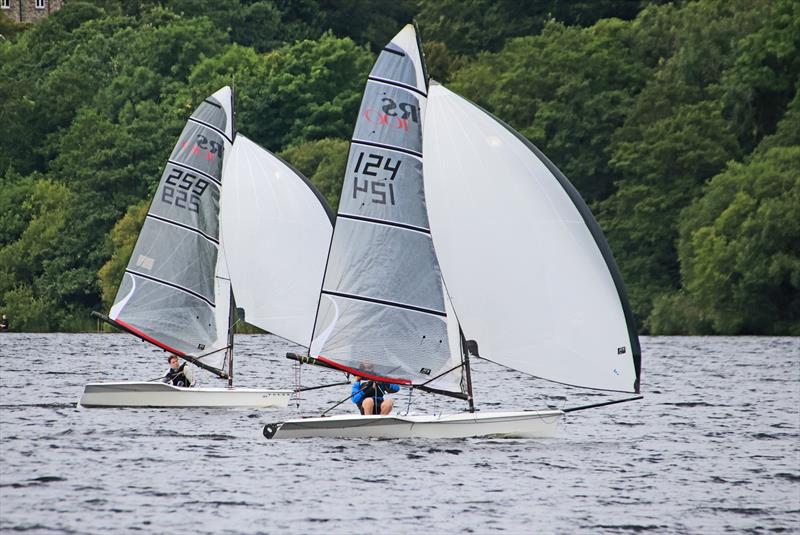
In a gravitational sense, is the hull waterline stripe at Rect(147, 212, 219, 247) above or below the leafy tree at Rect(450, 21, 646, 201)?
below

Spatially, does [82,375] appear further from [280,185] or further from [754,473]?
[754,473]

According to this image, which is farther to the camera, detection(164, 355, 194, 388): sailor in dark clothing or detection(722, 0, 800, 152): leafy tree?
detection(722, 0, 800, 152): leafy tree

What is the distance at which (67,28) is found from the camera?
130625 mm

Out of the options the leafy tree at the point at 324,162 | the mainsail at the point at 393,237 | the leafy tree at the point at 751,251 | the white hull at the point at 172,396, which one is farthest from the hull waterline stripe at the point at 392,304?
the leafy tree at the point at 324,162

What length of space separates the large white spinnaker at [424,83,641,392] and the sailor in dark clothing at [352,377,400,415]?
2.12m

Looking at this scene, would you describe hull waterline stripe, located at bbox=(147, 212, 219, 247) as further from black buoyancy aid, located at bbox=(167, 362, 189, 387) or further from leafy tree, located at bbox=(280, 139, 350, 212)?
leafy tree, located at bbox=(280, 139, 350, 212)

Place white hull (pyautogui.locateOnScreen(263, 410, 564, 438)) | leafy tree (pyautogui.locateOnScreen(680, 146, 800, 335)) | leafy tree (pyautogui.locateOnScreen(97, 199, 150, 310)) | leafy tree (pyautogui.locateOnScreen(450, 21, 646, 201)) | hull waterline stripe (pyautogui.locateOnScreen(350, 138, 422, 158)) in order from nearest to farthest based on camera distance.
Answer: white hull (pyautogui.locateOnScreen(263, 410, 564, 438))
hull waterline stripe (pyautogui.locateOnScreen(350, 138, 422, 158))
leafy tree (pyautogui.locateOnScreen(680, 146, 800, 335))
leafy tree (pyautogui.locateOnScreen(97, 199, 150, 310))
leafy tree (pyautogui.locateOnScreen(450, 21, 646, 201))

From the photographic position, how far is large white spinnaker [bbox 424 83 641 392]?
30.0m

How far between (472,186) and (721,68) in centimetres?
6324

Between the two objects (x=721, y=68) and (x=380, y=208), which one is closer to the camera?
(x=380, y=208)

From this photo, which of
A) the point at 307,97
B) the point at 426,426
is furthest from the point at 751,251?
the point at 426,426

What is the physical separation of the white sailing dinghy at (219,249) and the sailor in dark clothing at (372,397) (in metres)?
6.72

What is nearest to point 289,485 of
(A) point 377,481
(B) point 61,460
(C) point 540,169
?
(A) point 377,481

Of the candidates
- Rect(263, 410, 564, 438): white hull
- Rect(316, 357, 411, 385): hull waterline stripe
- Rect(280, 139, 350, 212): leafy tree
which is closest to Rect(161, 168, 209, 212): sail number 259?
Rect(316, 357, 411, 385): hull waterline stripe
